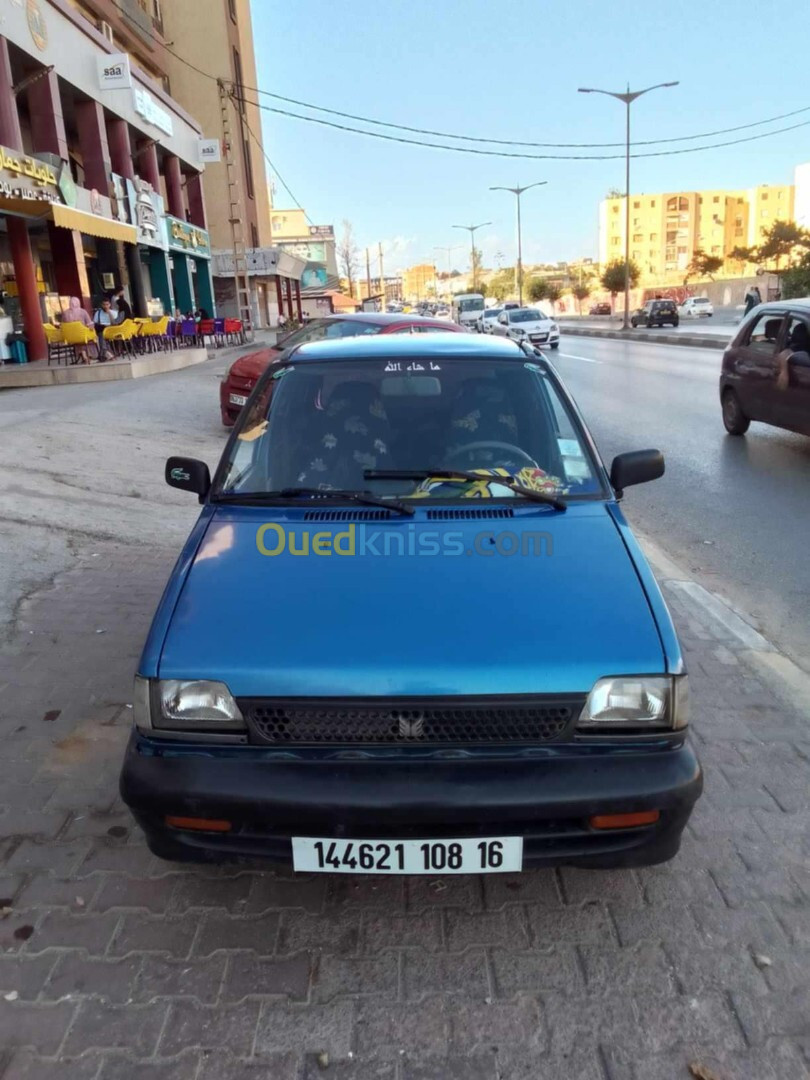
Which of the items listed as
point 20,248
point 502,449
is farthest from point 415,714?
point 20,248

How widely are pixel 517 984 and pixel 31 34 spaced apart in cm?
2272

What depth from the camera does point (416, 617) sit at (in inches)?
95.7

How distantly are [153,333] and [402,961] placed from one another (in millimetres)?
21594

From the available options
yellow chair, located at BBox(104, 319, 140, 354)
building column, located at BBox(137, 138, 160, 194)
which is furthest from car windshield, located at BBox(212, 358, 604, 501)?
building column, located at BBox(137, 138, 160, 194)

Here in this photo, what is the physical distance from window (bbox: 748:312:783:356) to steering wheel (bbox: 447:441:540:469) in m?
7.31

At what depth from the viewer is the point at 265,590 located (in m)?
2.61

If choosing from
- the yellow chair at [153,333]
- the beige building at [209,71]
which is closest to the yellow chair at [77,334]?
the yellow chair at [153,333]

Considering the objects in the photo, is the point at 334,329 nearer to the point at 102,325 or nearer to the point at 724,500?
the point at 724,500

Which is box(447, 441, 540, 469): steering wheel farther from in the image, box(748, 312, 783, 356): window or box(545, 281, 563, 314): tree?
box(545, 281, 563, 314): tree

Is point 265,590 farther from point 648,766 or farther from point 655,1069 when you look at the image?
point 655,1069

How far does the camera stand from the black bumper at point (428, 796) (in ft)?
7.18

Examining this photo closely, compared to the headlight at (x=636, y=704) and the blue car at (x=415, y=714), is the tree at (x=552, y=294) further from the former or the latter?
the headlight at (x=636, y=704)

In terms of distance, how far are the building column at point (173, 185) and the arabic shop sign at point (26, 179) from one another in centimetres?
1400

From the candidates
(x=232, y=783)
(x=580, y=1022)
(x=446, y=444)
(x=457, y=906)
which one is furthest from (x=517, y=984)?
(x=446, y=444)
